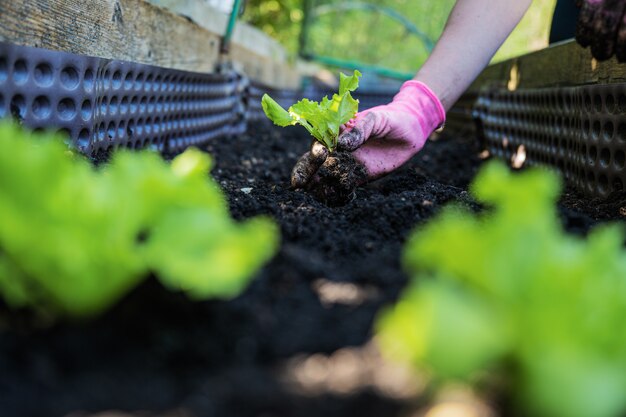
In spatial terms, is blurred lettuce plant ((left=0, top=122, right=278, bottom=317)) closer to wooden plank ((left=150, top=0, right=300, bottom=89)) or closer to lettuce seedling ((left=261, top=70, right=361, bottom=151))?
lettuce seedling ((left=261, top=70, right=361, bottom=151))

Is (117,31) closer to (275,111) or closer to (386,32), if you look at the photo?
(275,111)

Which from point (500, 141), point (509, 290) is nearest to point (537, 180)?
point (509, 290)

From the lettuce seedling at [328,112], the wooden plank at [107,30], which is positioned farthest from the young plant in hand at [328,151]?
the wooden plank at [107,30]

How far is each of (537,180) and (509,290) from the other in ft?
0.46

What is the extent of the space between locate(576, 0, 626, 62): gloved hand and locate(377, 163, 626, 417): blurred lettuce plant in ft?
4.13

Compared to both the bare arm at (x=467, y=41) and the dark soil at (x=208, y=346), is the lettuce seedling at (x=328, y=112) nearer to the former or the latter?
the bare arm at (x=467, y=41)

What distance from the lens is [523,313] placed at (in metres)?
0.66

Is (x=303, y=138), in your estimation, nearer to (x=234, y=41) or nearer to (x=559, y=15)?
(x=234, y=41)

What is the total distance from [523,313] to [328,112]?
122 centimetres

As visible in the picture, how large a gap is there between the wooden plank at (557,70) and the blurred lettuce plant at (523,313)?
1.42m

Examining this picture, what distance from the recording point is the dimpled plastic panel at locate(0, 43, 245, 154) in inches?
54.6

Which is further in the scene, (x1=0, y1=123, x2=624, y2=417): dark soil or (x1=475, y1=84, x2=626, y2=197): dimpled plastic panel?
(x1=475, y1=84, x2=626, y2=197): dimpled plastic panel

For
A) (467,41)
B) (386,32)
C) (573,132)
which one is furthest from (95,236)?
(386,32)

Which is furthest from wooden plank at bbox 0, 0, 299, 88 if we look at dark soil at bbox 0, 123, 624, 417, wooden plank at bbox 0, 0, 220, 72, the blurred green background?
the blurred green background
